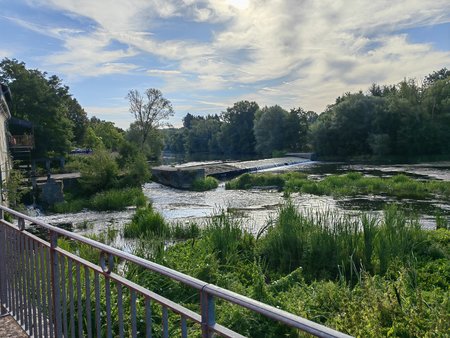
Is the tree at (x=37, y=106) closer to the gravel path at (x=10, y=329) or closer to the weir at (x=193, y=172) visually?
the weir at (x=193, y=172)

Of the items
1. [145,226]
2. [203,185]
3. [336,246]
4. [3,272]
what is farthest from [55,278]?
[203,185]

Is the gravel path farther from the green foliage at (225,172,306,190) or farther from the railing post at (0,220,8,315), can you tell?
the green foliage at (225,172,306,190)

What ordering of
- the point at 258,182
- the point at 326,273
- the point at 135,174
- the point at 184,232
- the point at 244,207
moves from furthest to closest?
the point at 258,182 < the point at 135,174 < the point at 244,207 < the point at 184,232 < the point at 326,273

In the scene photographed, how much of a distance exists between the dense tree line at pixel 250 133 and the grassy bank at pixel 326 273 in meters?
61.7

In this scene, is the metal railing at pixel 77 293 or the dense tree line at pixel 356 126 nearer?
the metal railing at pixel 77 293

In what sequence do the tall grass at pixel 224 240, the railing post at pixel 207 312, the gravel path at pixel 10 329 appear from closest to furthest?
the railing post at pixel 207 312 < the gravel path at pixel 10 329 < the tall grass at pixel 224 240

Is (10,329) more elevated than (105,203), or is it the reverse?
(10,329)

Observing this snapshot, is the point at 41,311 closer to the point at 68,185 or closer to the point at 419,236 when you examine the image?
the point at 419,236

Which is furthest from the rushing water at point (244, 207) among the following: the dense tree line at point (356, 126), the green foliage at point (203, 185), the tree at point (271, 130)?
the tree at point (271, 130)

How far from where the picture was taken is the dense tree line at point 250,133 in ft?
241

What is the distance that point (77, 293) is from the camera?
122 inches

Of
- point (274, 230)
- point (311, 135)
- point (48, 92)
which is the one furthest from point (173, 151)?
point (274, 230)

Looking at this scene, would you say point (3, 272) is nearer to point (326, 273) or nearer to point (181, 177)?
point (326, 273)

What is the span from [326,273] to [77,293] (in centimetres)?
520
